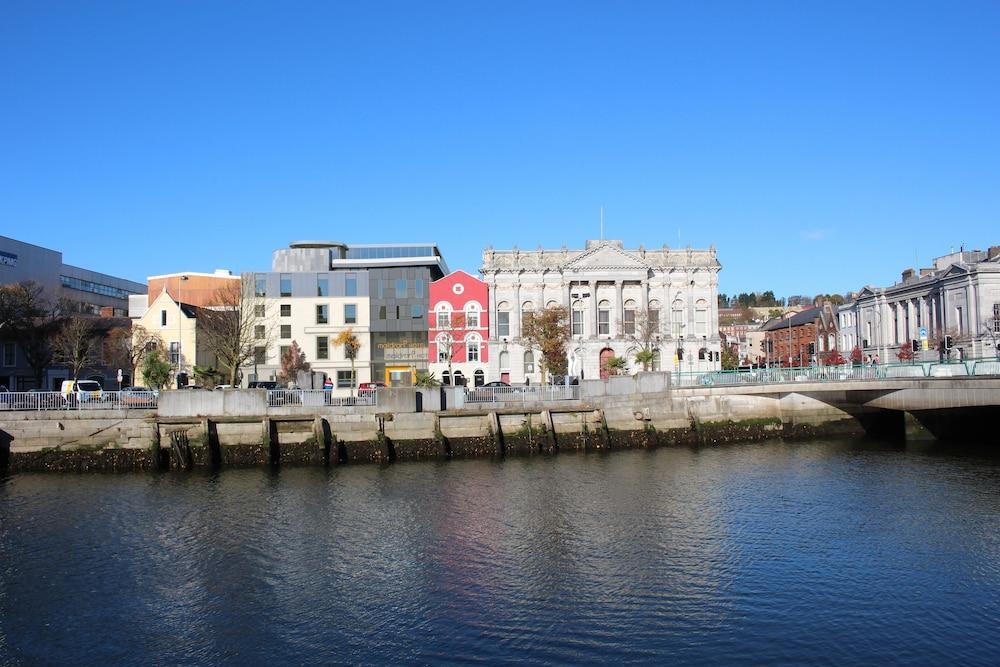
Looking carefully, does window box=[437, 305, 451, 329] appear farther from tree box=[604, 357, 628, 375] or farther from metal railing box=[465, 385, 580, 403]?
metal railing box=[465, 385, 580, 403]

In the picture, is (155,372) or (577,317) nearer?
(155,372)

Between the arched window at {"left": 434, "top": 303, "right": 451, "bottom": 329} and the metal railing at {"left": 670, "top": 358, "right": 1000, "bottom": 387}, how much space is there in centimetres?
2811

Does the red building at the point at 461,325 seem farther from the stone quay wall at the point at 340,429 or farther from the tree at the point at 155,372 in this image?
the stone quay wall at the point at 340,429

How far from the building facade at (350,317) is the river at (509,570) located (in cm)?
3872

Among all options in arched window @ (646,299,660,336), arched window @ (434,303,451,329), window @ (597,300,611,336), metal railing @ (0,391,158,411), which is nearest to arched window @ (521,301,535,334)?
window @ (597,300,611,336)

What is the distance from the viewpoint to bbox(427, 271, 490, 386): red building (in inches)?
3034

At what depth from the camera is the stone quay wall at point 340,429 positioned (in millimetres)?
43000

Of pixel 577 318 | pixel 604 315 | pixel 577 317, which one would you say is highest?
pixel 604 315

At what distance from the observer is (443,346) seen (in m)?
76.2

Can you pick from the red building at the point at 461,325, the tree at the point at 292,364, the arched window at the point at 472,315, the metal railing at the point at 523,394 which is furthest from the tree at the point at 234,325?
the metal railing at the point at 523,394

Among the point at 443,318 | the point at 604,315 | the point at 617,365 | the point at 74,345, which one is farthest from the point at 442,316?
the point at 74,345

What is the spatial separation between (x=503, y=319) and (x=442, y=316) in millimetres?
6150

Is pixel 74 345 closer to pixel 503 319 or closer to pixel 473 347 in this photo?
pixel 473 347

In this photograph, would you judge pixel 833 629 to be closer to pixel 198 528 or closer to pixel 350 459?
pixel 198 528
